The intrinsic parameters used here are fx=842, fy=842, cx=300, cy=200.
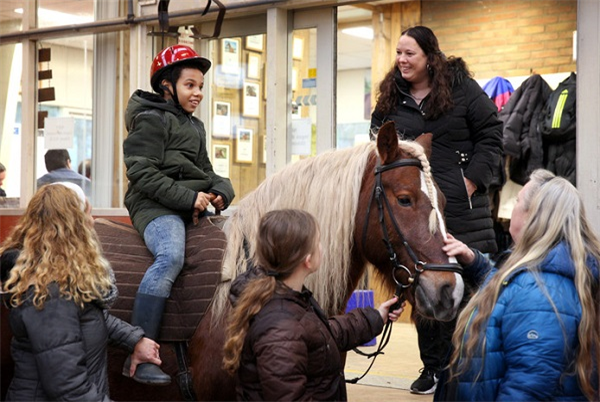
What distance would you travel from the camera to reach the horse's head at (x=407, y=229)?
3350mm

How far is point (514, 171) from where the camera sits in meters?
8.35

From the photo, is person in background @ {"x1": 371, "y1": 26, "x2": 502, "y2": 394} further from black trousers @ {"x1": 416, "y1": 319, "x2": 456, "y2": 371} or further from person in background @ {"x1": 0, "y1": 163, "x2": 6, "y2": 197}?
person in background @ {"x1": 0, "y1": 163, "x2": 6, "y2": 197}

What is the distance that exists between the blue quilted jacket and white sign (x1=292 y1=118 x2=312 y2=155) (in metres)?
5.05

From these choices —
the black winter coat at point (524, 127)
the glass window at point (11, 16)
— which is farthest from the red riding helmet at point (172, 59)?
the glass window at point (11, 16)

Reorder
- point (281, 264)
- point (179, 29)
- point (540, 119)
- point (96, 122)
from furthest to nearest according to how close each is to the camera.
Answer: point (96, 122) → point (179, 29) → point (540, 119) → point (281, 264)

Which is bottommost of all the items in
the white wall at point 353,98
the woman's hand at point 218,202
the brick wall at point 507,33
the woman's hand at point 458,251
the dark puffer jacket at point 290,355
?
the dark puffer jacket at point 290,355

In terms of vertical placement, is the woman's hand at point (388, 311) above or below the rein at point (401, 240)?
below

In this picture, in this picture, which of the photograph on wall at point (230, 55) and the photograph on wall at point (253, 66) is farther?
the photograph on wall at point (230, 55)

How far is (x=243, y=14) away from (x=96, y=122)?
2.32 metres

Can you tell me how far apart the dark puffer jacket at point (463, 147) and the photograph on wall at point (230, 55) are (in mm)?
3571

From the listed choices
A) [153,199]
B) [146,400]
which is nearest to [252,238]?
[153,199]

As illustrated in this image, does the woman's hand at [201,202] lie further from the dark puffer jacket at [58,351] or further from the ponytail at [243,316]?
the ponytail at [243,316]

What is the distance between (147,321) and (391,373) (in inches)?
133

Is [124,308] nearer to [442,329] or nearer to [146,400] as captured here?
[146,400]
